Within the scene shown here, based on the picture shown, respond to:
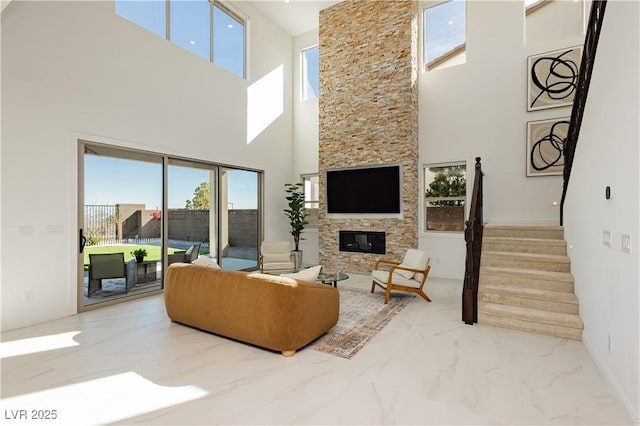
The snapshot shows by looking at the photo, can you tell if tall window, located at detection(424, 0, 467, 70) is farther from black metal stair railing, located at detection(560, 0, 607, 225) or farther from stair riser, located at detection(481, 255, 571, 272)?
stair riser, located at detection(481, 255, 571, 272)

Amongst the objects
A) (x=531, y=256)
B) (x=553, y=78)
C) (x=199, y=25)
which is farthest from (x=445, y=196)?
(x=199, y=25)

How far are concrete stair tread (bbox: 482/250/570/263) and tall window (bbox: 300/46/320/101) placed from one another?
592 cm

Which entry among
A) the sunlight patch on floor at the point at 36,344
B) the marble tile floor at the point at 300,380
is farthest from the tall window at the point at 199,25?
the marble tile floor at the point at 300,380

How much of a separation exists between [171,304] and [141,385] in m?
1.33

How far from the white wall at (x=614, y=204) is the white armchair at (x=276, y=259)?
14.7ft

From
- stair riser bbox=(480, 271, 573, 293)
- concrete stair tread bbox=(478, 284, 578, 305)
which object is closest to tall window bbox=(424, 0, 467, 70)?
stair riser bbox=(480, 271, 573, 293)

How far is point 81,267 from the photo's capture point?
4.34 meters

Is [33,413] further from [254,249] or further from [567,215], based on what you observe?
[567,215]

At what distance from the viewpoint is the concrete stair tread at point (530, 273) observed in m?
3.86

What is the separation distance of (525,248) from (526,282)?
0.75m

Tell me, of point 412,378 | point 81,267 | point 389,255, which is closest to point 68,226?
point 81,267

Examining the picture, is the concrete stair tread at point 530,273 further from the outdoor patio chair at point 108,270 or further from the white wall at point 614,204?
the outdoor patio chair at point 108,270

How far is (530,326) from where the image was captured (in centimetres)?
359

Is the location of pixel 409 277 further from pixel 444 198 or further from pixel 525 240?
pixel 444 198
